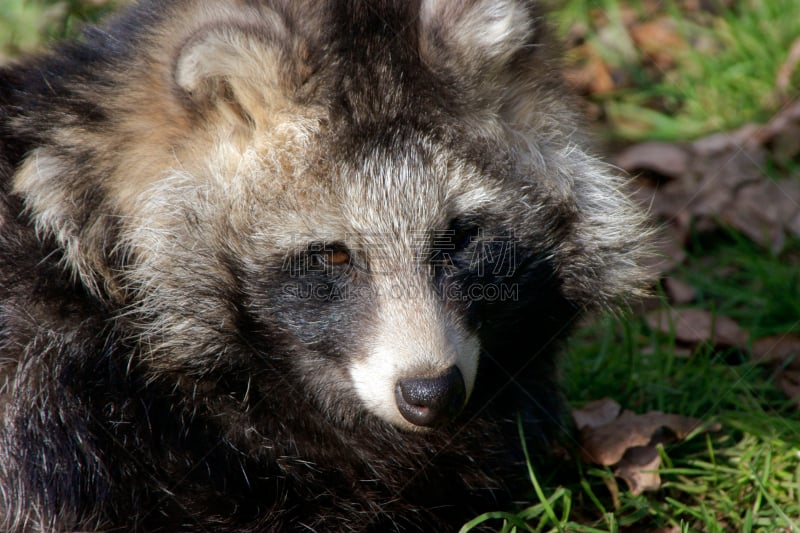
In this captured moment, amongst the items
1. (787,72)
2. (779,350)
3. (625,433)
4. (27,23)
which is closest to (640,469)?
(625,433)

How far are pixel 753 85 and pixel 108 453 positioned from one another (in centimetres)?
708

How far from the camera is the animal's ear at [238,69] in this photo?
4.09 m

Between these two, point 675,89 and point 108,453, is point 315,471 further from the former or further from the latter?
point 675,89

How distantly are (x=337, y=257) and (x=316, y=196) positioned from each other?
0.30 m

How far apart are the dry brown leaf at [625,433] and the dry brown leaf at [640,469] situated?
2.2 inches

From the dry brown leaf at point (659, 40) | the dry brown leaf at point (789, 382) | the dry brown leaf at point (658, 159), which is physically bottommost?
the dry brown leaf at point (789, 382)

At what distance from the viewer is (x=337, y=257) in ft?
14.1

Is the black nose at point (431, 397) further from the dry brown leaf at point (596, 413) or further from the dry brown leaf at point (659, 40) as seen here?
the dry brown leaf at point (659, 40)

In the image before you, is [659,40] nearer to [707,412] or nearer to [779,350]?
[779,350]

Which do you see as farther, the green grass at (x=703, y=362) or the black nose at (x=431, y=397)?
the green grass at (x=703, y=362)

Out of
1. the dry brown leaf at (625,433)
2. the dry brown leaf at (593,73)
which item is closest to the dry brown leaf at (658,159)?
the dry brown leaf at (593,73)

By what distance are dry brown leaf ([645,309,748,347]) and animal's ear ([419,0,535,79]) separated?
2817mm

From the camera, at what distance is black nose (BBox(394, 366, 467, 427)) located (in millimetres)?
4047

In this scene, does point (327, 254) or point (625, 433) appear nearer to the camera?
point (327, 254)
